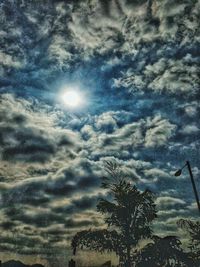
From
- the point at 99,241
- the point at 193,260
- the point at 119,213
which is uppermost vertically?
the point at 119,213

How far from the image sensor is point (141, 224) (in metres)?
33.6

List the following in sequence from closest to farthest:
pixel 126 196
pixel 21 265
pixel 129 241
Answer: pixel 129 241 → pixel 126 196 → pixel 21 265

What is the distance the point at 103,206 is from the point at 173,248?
7.99 metres

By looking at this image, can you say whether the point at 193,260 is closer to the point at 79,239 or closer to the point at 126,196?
the point at 126,196

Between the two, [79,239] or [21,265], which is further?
[21,265]

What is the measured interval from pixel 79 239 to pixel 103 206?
403cm

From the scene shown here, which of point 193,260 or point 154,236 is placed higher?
point 154,236

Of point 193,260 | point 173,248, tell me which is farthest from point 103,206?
point 193,260

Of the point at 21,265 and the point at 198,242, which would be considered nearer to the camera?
the point at 198,242

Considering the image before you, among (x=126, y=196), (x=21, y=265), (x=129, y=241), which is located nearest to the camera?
(x=129, y=241)

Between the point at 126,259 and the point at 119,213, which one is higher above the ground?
the point at 119,213

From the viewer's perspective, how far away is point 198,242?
3688cm

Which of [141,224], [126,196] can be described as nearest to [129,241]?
[141,224]

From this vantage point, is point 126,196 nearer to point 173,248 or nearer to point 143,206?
point 143,206
